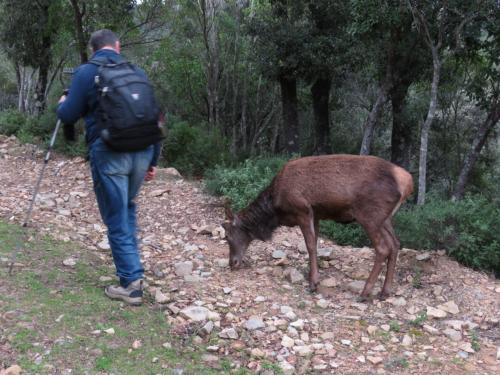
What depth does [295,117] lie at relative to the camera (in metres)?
17.3

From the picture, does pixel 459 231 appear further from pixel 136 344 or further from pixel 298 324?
pixel 136 344

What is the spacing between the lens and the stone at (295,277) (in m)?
6.47

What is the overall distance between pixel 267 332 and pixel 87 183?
19.8 feet

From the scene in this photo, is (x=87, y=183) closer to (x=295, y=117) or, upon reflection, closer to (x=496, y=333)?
(x=496, y=333)

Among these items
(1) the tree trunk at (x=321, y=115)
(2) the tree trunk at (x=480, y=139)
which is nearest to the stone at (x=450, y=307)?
(2) the tree trunk at (x=480, y=139)

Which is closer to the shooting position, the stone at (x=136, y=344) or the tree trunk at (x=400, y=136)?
the stone at (x=136, y=344)

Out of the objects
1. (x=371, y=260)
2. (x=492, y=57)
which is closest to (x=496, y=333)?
(x=371, y=260)

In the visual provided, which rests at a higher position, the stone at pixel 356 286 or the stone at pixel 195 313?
the stone at pixel 195 313

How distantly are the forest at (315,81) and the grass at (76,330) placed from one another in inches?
157

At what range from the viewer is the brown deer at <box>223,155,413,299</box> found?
234 inches

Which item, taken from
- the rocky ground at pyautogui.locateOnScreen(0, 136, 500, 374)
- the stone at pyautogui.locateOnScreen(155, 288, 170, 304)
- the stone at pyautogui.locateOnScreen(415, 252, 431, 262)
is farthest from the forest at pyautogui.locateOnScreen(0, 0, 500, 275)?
the stone at pyautogui.locateOnScreen(155, 288, 170, 304)

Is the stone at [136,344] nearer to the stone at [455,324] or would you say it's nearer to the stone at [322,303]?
the stone at [322,303]

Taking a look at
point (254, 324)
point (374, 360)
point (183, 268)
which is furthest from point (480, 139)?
point (254, 324)

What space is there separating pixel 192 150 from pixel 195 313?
7572 mm
